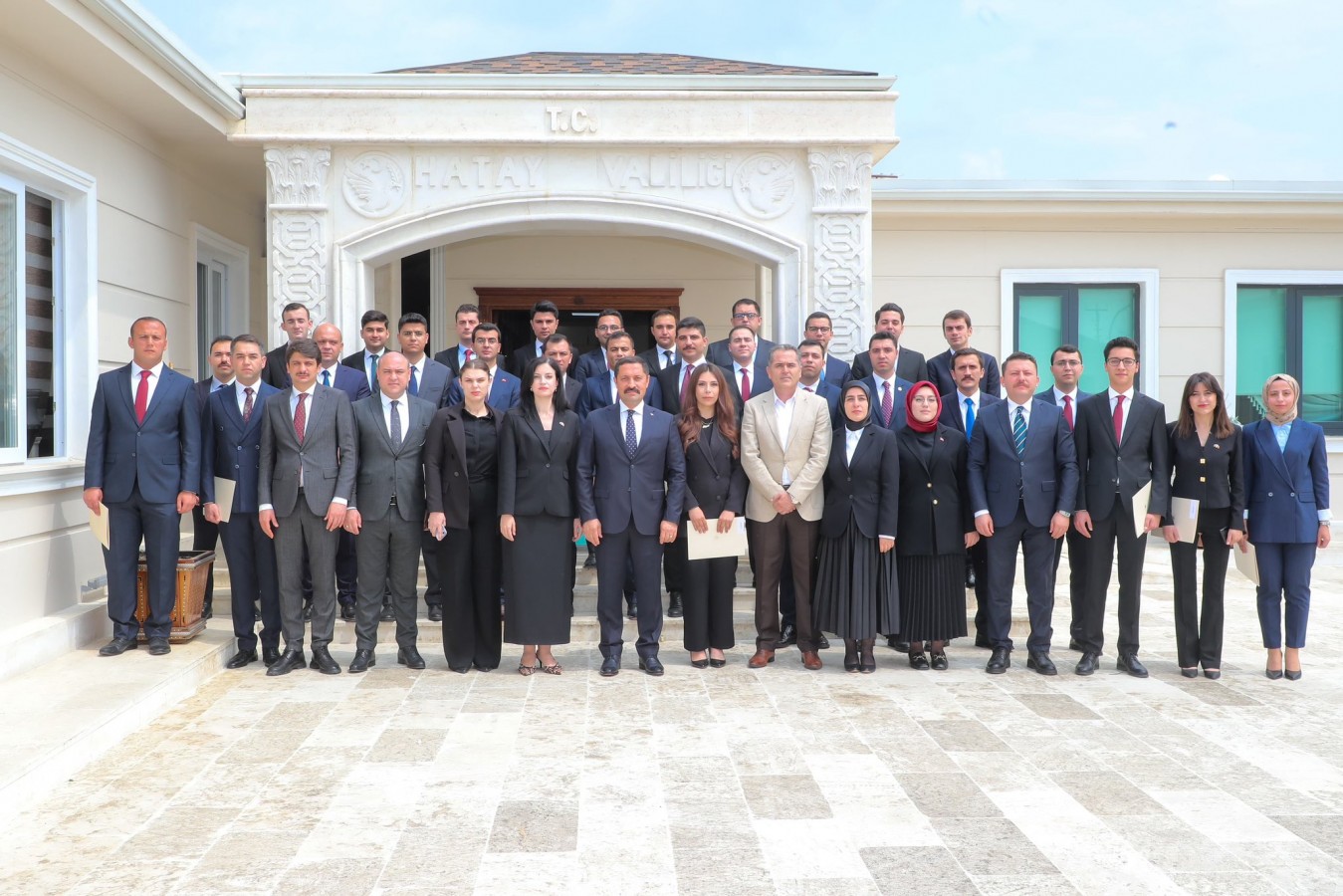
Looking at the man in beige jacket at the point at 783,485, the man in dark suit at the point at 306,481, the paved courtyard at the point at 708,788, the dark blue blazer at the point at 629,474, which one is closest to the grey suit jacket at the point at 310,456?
the man in dark suit at the point at 306,481

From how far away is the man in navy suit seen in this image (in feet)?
19.5

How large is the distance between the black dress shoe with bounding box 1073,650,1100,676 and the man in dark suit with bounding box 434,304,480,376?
13.4ft

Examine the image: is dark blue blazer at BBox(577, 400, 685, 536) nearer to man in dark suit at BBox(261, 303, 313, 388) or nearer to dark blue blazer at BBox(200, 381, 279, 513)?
dark blue blazer at BBox(200, 381, 279, 513)

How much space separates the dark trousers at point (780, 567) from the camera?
6242mm

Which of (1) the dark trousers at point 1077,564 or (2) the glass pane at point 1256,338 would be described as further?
(2) the glass pane at point 1256,338

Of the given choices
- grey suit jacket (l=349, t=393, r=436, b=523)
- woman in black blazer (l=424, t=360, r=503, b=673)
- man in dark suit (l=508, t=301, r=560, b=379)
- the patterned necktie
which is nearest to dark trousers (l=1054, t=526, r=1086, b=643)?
woman in black blazer (l=424, t=360, r=503, b=673)

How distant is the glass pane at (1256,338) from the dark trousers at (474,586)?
758 centimetres

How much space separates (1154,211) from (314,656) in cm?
823

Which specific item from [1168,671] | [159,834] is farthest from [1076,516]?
[159,834]

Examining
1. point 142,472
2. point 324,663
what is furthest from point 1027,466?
point 142,472

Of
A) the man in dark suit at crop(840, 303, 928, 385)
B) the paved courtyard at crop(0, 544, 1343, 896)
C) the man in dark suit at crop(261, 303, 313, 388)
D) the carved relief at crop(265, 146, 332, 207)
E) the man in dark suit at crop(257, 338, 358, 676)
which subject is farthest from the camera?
the carved relief at crop(265, 146, 332, 207)

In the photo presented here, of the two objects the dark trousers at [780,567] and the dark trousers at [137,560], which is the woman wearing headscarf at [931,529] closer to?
the dark trousers at [780,567]

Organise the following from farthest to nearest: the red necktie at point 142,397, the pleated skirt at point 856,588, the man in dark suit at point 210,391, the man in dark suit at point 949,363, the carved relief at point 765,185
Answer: the carved relief at point 765,185
the man in dark suit at point 949,363
the man in dark suit at point 210,391
the pleated skirt at point 856,588
the red necktie at point 142,397

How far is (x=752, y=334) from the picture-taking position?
688 cm
